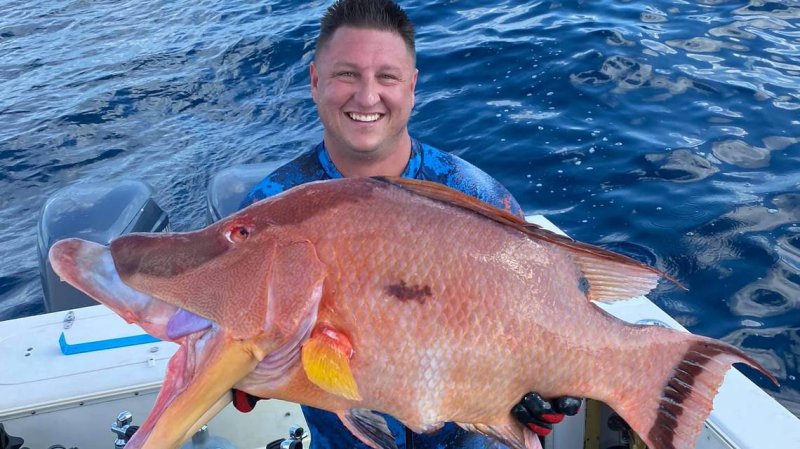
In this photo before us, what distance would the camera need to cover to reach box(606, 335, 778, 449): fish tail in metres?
1.81

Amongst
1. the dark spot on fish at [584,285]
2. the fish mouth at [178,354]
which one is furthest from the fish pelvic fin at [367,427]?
the dark spot on fish at [584,285]

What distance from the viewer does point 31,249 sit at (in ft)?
21.0

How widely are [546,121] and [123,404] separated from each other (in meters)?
4.51

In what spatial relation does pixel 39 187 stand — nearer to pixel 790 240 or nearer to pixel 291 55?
pixel 291 55

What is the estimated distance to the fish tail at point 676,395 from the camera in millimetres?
1813

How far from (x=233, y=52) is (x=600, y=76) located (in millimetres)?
4614

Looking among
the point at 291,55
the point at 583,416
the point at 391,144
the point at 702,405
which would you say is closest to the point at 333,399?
the point at 702,405

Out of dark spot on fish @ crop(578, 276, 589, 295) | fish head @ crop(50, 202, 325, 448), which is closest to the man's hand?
dark spot on fish @ crop(578, 276, 589, 295)

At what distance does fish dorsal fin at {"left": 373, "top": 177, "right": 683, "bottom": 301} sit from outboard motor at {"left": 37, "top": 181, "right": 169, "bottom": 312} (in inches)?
118

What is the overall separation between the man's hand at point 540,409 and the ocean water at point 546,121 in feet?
7.79

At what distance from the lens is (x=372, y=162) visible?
102 inches

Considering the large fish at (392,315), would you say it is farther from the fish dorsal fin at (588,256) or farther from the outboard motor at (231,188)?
the outboard motor at (231,188)

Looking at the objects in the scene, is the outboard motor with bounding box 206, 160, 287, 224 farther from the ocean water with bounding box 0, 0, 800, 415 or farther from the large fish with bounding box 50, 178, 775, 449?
the large fish with bounding box 50, 178, 775, 449

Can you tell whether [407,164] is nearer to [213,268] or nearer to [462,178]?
[462,178]
